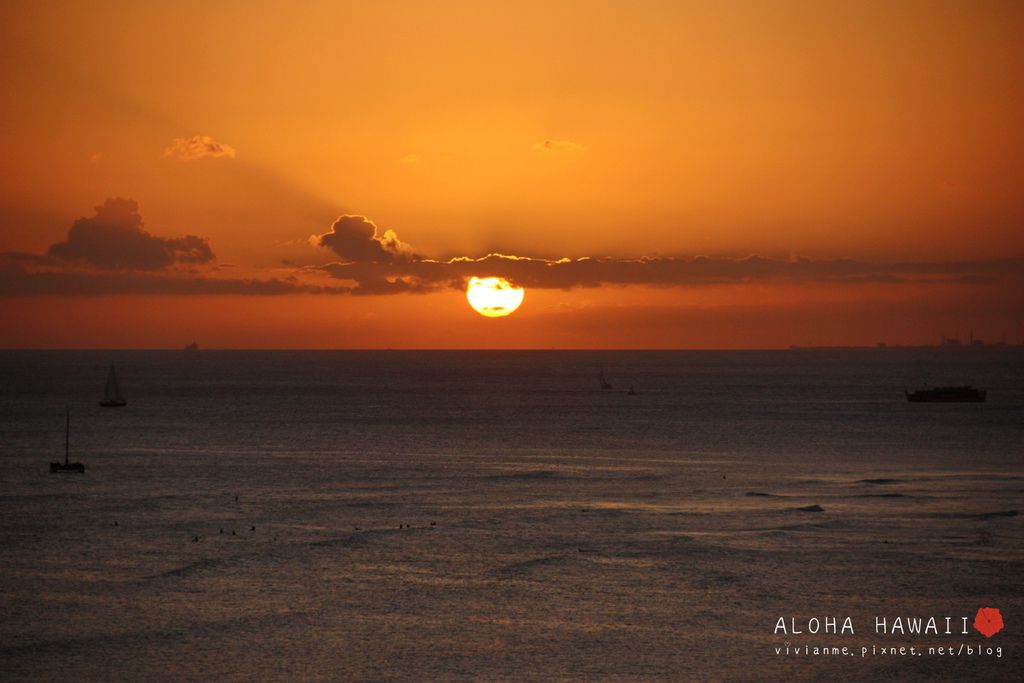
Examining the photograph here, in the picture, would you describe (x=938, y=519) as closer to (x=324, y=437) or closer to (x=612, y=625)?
(x=612, y=625)

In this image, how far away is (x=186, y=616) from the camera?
61.9 m

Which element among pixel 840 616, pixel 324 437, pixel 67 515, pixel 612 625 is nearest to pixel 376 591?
pixel 612 625

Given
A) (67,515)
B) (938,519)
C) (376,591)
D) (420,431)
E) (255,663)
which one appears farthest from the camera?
(420,431)

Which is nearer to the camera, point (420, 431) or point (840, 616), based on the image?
point (840, 616)

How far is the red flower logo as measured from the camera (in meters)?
58.2

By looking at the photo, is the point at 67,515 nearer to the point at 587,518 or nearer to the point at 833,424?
the point at 587,518

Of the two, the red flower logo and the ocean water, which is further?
the red flower logo

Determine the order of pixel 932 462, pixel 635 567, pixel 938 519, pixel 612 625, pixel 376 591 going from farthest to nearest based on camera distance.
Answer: pixel 932 462 < pixel 938 519 < pixel 635 567 < pixel 376 591 < pixel 612 625

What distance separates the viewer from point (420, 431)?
601 feet

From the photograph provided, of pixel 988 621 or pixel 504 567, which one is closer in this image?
pixel 988 621

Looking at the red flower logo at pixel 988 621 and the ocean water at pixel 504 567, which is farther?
the red flower logo at pixel 988 621

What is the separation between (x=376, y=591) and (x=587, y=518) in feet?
96.1

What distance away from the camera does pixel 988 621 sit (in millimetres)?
59406

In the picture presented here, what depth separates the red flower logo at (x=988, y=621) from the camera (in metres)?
58.2
